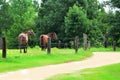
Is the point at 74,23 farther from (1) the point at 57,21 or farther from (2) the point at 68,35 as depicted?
(1) the point at 57,21

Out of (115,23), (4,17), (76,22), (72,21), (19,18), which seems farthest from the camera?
(4,17)

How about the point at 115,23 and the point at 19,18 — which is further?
the point at 19,18

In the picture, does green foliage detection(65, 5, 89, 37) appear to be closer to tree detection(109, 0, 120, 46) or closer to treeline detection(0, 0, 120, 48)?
treeline detection(0, 0, 120, 48)

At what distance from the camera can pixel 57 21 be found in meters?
70.1

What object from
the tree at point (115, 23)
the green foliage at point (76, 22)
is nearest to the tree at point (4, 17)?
the green foliage at point (76, 22)

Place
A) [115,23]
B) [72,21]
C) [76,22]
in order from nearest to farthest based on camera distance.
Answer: [115,23] → [76,22] → [72,21]

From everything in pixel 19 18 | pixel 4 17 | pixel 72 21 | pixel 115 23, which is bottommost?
pixel 115 23

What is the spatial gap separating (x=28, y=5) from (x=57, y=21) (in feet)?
120

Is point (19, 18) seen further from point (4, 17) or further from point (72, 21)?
point (72, 21)

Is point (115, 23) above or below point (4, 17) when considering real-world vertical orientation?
below

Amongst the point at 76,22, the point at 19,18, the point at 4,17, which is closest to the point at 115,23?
the point at 76,22

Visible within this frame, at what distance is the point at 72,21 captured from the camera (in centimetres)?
6288

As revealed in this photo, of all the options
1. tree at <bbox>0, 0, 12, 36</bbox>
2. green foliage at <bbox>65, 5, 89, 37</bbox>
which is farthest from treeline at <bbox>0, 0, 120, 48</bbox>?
tree at <bbox>0, 0, 12, 36</bbox>

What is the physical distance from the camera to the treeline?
182 feet
